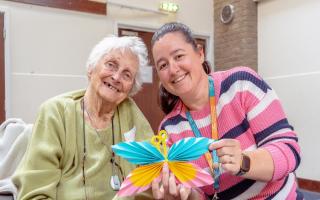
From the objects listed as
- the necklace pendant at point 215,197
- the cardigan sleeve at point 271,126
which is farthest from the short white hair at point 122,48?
the necklace pendant at point 215,197

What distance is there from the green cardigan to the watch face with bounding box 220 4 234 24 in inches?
153

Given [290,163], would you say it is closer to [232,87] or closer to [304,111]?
[232,87]

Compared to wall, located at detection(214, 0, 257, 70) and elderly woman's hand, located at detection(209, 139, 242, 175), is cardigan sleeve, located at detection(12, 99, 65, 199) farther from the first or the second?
wall, located at detection(214, 0, 257, 70)

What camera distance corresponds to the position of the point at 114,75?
4.73 feet

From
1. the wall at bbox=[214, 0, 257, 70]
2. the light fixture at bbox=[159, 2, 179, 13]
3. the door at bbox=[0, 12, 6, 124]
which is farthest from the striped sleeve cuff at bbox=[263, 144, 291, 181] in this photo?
the light fixture at bbox=[159, 2, 179, 13]

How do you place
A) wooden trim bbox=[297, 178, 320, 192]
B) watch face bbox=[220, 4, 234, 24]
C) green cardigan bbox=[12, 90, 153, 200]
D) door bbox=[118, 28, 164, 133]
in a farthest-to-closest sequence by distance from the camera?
watch face bbox=[220, 4, 234, 24] < door bbox=[118, 28, 164, 133] < wooden trim bbox=[297, 178, 320, 192] < green cardigan bbox=[12, 90, 153, 200]

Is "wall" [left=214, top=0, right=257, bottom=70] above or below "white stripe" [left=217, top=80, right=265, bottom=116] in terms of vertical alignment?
above

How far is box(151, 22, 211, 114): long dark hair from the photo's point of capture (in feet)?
3.89

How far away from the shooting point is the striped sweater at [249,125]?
3.40 feet

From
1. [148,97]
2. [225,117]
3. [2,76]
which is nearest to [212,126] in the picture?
[225,117]

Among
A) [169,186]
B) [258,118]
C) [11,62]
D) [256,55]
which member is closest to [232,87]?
[258,118]

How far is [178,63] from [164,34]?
119mm

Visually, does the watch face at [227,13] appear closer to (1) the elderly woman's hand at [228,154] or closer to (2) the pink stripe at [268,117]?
(2) the pink stripe at [268,117]

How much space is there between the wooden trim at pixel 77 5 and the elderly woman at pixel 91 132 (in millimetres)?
2781
